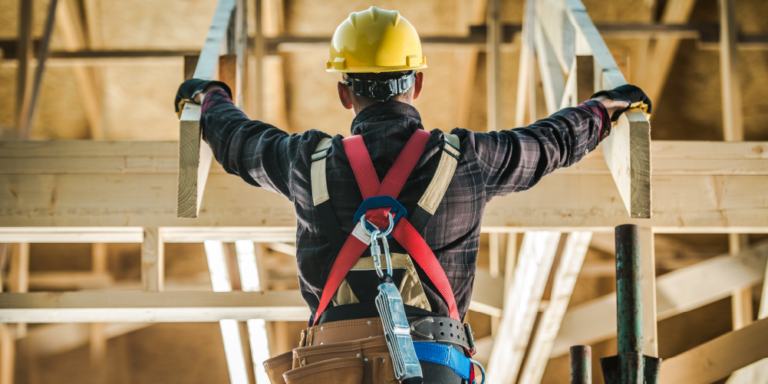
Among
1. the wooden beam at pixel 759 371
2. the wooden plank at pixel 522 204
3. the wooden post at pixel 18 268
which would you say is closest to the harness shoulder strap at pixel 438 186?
the wooden plank at pixel 522 204

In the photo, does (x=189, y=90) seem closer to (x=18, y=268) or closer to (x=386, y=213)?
(x=386, y=213)

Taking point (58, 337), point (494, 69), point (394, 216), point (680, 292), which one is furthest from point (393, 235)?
point (58, 337)

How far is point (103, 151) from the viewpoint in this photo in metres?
2.47

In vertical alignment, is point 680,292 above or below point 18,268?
Result: below

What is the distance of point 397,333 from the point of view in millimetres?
1315

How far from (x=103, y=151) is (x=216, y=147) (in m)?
0.88

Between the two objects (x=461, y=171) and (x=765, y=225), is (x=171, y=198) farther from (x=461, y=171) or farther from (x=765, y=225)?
(x=765, y=225)

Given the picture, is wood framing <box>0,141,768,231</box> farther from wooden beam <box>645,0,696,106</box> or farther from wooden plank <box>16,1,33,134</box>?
wooden beam <box>645,0,696,106</box>

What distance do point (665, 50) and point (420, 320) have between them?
5.67 meters

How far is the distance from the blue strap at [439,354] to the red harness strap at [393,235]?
108 millimetres

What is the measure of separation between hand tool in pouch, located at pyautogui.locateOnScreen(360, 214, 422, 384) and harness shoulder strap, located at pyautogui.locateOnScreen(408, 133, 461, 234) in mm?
121

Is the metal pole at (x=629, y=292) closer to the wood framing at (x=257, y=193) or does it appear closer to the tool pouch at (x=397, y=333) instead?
the tool pouch at (x=397, y=333)

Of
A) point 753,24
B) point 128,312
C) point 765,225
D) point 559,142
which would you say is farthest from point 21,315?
point 753,24

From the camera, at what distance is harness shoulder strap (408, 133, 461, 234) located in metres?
1.46
